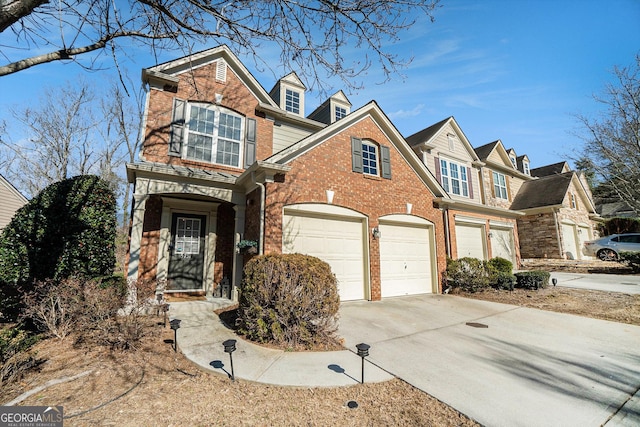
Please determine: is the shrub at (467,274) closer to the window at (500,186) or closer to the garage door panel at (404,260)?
the garage door panel at (404,260)

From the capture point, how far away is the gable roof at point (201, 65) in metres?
8.52

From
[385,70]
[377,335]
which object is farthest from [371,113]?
[377,335]

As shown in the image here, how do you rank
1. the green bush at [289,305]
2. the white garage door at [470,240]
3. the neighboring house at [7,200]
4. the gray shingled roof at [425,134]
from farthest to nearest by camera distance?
the gray shingled roof at [425,134] < the neighboring house at [7,200] < the white garage door at [470,240] < the green bush at [289,305]

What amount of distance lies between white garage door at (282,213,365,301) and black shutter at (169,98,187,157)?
4.24 meters

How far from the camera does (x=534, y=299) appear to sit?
8734 millimetres

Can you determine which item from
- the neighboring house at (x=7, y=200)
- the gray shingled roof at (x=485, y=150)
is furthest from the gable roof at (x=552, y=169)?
the neighboring house at (x=7, y=200)

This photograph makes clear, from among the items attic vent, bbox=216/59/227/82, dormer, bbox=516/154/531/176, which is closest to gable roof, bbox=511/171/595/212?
dormer, bbox=516/154/531/176

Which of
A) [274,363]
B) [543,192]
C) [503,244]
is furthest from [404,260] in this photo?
[543,192]

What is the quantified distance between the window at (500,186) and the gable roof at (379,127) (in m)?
9.73

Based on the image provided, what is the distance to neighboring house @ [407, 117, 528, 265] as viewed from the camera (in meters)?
12.4

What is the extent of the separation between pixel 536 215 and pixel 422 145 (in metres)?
11.2

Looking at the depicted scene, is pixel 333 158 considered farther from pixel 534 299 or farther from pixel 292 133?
pixel 534 299

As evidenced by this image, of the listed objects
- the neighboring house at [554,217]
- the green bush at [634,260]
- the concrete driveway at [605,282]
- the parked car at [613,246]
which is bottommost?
the concrete driveway at [605,282]

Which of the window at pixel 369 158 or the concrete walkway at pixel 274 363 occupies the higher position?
the window at pixel 369 158
